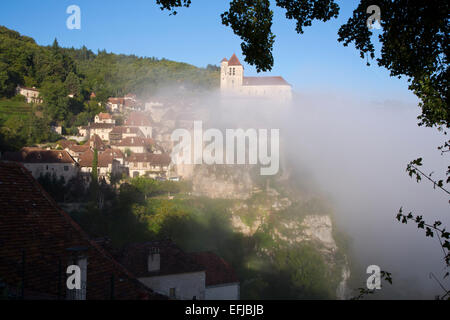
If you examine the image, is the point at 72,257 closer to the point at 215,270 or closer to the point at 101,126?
the point at 215,270

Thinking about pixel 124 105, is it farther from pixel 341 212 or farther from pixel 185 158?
pixel 341 212

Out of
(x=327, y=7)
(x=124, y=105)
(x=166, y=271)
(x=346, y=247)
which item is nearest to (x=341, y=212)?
(x=346, y=247)

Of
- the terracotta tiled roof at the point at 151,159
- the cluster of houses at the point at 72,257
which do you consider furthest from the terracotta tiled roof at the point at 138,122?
the cluster of houses at the point at 72,257

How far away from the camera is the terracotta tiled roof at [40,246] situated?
5.98 metres

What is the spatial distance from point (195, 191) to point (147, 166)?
30.0ft

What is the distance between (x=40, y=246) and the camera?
650 centimetres

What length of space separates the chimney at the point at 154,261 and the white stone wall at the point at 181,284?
1.52 feet

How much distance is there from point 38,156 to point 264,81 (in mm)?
64561

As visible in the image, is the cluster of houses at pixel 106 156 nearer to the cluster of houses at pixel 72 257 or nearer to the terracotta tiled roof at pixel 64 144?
the terracotta tiled roof at pixel 64 144

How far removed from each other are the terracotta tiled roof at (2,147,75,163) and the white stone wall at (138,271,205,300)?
32.8 meters

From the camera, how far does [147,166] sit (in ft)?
177

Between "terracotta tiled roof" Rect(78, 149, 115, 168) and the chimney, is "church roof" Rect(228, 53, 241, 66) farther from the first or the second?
the chimney

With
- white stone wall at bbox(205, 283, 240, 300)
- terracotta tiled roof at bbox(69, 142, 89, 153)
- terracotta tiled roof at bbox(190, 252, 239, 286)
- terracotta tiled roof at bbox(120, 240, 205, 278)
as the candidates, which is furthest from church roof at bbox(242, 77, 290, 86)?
terracotta tiled roof at bbox(120, 240, 205, 278)

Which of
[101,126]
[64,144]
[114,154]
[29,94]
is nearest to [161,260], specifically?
[114,154]
